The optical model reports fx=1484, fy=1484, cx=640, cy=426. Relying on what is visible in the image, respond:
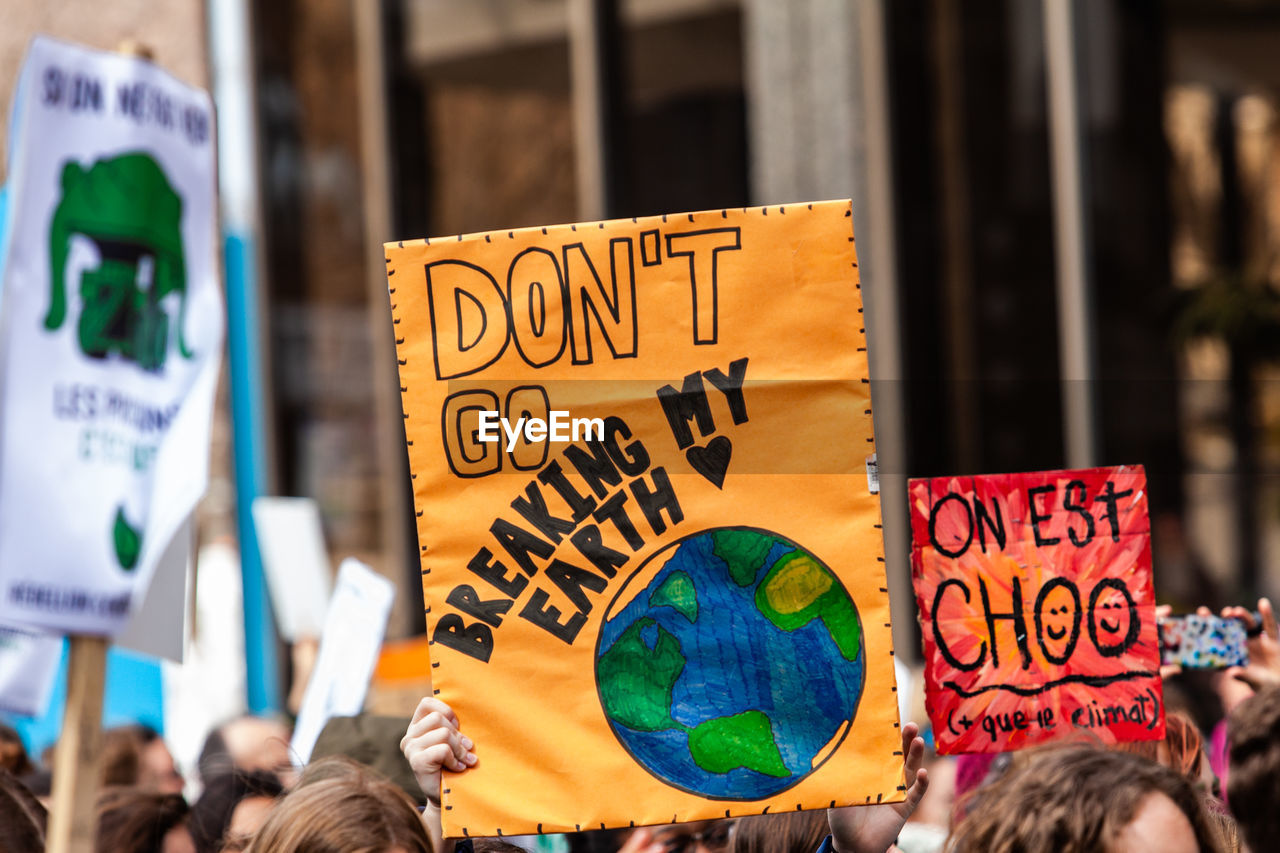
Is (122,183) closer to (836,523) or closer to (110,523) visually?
(110,523)

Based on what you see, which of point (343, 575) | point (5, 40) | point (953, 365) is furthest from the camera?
point (5, 40)

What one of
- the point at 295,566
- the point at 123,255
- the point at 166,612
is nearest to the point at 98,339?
the point at 123,255

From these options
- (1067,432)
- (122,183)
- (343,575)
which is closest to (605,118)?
(1067,432)

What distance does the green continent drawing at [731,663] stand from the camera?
7.61ft

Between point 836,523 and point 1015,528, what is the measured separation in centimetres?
43

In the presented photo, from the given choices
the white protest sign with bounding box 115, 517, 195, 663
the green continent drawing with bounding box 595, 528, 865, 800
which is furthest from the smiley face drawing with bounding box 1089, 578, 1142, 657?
the white protest sign with bounding box 115, 517, 195, 663

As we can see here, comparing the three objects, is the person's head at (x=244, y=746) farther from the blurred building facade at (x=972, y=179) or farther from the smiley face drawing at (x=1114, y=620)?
the blurred building facade at (x=972, y=179)

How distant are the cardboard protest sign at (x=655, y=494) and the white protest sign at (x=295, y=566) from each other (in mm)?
3269

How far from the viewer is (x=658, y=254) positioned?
2387 mm

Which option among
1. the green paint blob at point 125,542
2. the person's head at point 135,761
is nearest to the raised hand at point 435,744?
the green paint blob at point 125,542

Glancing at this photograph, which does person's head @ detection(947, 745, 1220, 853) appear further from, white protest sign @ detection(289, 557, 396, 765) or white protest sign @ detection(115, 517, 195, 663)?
white protest sign @ detection(115, 517, 195, 663)

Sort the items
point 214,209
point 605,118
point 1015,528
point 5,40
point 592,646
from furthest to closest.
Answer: point 5,40
point 605,118
point 214,209
point 1015,528
point 592,646

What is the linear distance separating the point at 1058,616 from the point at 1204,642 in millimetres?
464

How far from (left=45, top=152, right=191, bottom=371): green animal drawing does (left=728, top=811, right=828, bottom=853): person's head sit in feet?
4.36
